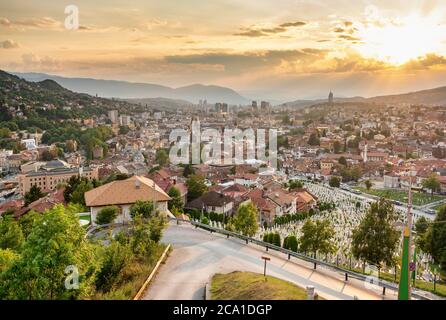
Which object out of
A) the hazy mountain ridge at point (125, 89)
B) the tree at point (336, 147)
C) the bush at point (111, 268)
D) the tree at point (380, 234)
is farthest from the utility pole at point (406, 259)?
the tree at point (336, 147)

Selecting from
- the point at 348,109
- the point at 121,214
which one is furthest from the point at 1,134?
the point at 348,109

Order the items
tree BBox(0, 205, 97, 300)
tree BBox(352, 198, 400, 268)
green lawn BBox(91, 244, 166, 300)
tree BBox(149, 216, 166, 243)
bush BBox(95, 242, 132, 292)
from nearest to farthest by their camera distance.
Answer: tree BBox(0, 205, 97, 300) < green lawn BBox(91, 244, 166, 300) < bush BBox(95, 242, 132, 292) < tree BBox(149, 216, 166, 243) < tree BBox(352, 198, 400, 268)

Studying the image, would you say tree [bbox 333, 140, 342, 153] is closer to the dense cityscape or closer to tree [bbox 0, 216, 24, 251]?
the dense cityscape

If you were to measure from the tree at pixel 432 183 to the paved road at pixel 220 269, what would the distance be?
613 inches

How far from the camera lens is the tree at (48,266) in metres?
3.01

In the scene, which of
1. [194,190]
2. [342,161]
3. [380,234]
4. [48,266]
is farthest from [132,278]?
[342,161]

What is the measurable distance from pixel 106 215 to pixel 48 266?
3.44 m

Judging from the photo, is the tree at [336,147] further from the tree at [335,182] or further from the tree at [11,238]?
the tree at [11,238]

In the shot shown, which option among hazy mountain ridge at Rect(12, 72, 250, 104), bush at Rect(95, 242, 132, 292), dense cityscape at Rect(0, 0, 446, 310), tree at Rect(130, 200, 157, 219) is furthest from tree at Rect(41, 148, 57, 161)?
bush at Rect(95, 242, 132, 292)

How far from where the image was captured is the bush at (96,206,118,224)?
644 centimetres

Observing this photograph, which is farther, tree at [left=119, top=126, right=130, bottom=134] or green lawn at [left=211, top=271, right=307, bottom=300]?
tree at [left=119, top=126, right=130, bottom=134]

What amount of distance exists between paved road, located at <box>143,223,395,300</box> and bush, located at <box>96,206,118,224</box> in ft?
3.74

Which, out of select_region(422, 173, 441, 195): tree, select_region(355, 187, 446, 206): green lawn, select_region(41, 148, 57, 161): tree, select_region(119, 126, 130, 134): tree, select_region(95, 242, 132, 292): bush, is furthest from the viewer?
select_region(119, 126, 130, 134): tree
